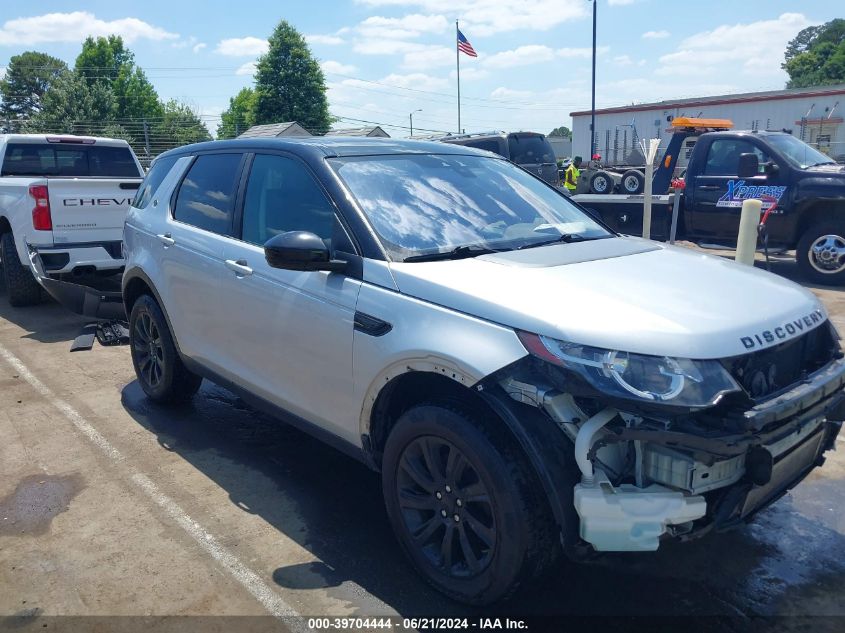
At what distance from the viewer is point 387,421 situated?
3.12m

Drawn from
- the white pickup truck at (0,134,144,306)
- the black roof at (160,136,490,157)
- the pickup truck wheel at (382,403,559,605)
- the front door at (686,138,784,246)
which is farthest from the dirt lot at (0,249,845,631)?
the front door at (686,138,784,246)

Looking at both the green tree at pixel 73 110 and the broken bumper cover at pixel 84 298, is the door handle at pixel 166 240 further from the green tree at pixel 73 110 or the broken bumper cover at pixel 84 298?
the green tree at pixel 73 110

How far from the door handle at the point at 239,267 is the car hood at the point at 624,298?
1106 mm

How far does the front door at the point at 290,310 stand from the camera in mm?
3207

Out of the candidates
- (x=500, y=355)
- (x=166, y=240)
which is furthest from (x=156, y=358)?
(x=500, y=355)

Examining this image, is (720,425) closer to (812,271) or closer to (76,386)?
(76,386)

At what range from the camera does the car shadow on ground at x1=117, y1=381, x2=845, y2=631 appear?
9.46ft

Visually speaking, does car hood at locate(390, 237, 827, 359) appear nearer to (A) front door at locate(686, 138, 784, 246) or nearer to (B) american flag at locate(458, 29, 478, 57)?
(A) front door at locate(686, 138, 784, 246)

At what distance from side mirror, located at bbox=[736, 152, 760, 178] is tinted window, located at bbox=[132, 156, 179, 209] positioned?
778 centimetres

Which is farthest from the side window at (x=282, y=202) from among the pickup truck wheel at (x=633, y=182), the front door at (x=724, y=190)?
the pickup truck wheel at (x=633, y=182)

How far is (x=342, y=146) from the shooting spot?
3.78m

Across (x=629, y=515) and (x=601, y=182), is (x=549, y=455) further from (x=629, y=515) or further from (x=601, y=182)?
(x=601, y=182)

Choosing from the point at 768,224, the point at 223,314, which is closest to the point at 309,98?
the point at 768,224

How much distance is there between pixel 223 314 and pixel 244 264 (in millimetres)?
378
